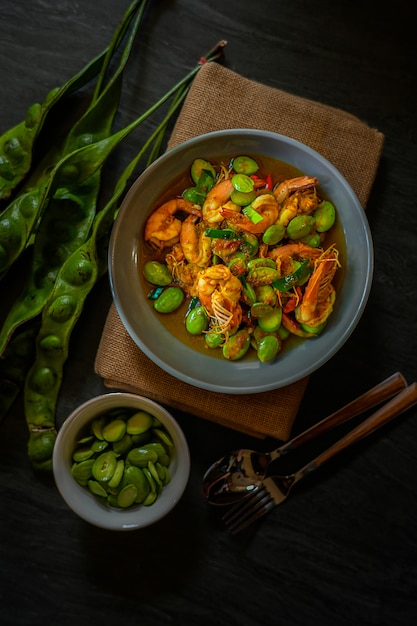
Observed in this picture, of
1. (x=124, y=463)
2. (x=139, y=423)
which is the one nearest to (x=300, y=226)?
(x=139, y=423)

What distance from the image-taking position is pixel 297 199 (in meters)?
1.62

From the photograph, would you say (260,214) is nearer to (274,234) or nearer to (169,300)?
(274,234)

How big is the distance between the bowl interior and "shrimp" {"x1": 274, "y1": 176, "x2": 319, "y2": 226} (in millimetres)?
43

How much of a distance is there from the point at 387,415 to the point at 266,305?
0.51 m

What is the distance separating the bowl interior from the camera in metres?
1.60

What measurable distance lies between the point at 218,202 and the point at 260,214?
0.12 m

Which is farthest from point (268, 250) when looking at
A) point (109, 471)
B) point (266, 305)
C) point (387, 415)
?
point (109, 471)

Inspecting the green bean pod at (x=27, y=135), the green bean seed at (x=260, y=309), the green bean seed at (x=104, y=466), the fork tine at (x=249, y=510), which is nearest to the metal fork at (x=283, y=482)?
the fork tine at (x=249, y=510)

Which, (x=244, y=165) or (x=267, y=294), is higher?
(x=244, y=165)

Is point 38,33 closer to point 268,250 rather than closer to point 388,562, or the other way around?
point 268,250

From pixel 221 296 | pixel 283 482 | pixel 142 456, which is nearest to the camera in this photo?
pixel 221 296

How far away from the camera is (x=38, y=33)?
1918 millimetres

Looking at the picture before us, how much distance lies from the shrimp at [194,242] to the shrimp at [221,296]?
4 centimetres

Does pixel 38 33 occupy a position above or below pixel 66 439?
above
